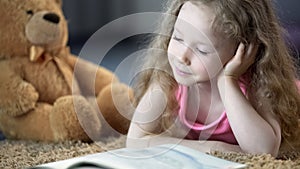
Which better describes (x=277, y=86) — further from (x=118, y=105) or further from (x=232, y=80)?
(x=118, y=105)

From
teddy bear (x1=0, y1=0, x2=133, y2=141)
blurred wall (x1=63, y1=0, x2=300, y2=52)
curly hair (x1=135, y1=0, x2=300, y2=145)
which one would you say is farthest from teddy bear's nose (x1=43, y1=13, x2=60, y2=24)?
blurred wall (x1=63, y1=0, x2=300, y2=52)

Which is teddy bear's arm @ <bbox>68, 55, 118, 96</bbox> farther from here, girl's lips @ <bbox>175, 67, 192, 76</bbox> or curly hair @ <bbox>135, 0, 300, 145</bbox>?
girl's lips @ <bbox>175, 67, 192, 76</bbox>

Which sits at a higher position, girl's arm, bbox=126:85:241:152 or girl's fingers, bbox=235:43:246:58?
girl's fingers, bbox=235:43:246:58

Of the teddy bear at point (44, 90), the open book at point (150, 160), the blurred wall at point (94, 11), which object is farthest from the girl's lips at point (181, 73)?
the blurred wall at point (94, 11)

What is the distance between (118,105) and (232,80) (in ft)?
1.24

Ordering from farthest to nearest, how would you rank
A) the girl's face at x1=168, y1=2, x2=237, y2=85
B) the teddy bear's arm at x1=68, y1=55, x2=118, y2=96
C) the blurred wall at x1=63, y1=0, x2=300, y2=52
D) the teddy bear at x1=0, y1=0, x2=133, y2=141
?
the blurred wall at x1=63, y1=0, x2=300, y2=52
the teddy bear's arm at x1=68, y1=55, x2=118, y2=96
the teddy bear at x1=0, y1=0, x2=133, y2=141
the girl's face at x1=168, y1=2, x2=237, y2=85

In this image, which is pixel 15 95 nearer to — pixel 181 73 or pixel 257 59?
pixel 181 73

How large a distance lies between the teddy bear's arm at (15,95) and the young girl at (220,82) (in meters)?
0.26

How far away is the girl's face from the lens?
1026 mm

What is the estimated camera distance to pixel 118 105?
1.36m

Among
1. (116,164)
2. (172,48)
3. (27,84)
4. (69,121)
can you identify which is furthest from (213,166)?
(27,84)

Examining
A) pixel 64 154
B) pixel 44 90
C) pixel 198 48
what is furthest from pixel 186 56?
pixel 44 90

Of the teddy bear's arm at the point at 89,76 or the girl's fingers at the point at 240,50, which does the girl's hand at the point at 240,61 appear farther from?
the teddy bear's arm at the point at 89,76

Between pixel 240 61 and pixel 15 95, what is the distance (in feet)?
1.68
